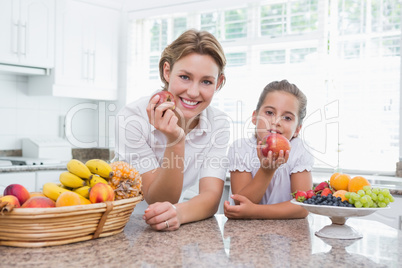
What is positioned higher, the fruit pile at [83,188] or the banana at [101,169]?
the banana at [101,169]

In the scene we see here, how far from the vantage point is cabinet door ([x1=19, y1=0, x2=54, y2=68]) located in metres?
3.65

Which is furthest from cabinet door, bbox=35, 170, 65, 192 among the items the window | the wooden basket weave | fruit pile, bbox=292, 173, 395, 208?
fruit pile, bbox=292, 173, 395, 208

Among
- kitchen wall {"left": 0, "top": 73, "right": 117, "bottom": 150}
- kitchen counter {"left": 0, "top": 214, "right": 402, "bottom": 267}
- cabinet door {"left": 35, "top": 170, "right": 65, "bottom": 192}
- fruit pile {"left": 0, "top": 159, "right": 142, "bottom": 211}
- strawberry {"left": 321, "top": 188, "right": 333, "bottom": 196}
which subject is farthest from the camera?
kitchen wall {"left": 0, "top": 73, "right": 117, "bottom": 150}

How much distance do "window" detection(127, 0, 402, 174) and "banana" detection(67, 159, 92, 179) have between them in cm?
266

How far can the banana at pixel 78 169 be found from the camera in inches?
45.8

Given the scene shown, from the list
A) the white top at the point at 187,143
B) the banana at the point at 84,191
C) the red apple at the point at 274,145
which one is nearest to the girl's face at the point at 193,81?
the white top at the point at 187,143

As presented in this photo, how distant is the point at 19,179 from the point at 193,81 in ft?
7.10

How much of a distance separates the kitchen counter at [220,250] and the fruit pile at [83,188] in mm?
110

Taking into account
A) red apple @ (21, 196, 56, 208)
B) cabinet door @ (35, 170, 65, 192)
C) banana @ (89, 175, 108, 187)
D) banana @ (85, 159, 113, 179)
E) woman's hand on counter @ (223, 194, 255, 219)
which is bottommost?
cabinet door @ (35, 170, 65, 192)

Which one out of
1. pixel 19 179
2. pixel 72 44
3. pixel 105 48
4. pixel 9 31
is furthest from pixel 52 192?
pixel 105 48

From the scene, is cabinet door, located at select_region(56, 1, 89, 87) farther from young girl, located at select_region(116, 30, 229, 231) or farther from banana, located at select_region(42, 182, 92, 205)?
banana, located at select_region(42, 182, 92, 205)

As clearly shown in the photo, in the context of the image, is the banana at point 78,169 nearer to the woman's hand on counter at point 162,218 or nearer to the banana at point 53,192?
the banana at point 53,192

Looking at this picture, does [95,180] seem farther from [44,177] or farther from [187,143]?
[44,177]

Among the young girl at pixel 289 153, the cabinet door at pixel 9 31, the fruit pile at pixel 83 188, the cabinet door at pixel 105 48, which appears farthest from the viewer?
the cabinet door at pixel 105 48
